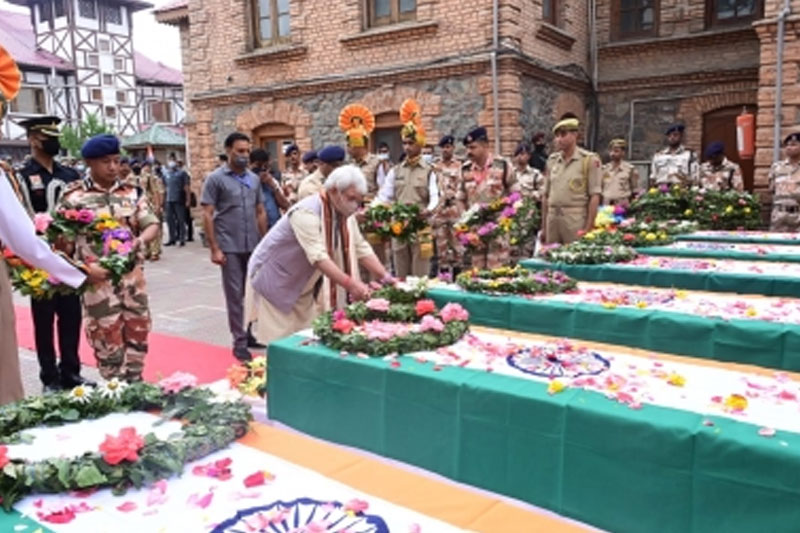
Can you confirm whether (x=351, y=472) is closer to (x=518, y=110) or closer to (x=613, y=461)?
(x=613, y=461)

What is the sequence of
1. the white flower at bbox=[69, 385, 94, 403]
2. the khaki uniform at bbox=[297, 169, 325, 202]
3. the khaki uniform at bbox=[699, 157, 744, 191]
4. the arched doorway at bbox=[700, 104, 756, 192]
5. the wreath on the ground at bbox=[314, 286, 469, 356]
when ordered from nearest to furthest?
the white flower at bbox=[69, 385, 94, 403] → the wreath on the ground at bbox=[314, 286, 469, 356] → the khaki uniform at bbox=[297, 169, 325, 202] → the khaki uniform at bbox=[699, 157, 744, 191] → the arched doorway at bbox=[700, 104, 756, 192]

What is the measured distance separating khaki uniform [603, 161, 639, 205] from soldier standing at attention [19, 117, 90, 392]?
22.8ft

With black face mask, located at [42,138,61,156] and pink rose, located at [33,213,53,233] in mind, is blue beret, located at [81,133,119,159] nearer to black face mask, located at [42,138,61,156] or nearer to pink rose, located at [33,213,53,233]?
pink rose, located at [33,213,53,233]

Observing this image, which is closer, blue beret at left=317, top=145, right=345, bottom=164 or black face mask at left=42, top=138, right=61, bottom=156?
black face mask at left=42, top=138, right=61, bottom=156

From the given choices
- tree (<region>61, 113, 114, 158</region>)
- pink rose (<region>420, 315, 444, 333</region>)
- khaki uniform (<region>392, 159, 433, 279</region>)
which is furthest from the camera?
tree (<region>61, 113, 114, 158</region>)

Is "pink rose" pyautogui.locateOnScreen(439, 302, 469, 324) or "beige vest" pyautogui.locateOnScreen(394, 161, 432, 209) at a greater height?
"beige vest" pyautogui.locateOnScreen(394, 161, 432, 209)

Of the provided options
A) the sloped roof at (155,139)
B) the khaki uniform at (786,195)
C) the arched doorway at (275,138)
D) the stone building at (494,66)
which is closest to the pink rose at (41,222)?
the stone building at (494,66)

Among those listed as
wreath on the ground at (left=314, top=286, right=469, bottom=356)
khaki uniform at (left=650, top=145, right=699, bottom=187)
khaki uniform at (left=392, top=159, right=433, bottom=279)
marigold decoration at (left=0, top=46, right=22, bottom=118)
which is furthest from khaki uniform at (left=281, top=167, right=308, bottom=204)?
marigold decoration at (left=0, top=46, right=22, bottom=118)

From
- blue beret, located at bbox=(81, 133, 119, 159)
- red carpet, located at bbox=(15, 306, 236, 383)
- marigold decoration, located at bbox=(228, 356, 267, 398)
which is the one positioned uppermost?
blue beret, located at bbox=(81, 133, 119, 159)

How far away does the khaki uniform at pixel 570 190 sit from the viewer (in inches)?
234

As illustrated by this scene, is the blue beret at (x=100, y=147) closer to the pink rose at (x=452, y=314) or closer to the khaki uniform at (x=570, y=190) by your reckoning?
the pink rose at (x=452, y=314)

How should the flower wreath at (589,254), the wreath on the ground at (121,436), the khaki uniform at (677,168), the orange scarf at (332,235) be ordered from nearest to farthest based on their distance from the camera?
the wreath on the ground at (121,436) → the orange scarf at (332,235) → the flower wreath at (589,254) → the khaki uniform at (677,168)

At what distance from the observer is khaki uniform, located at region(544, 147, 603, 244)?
5934 mm

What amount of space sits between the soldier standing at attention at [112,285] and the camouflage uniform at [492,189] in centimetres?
325
